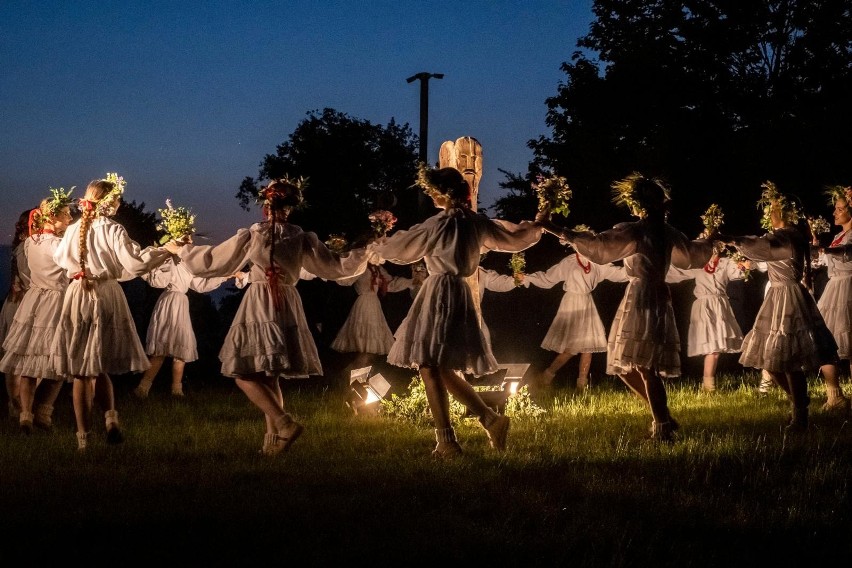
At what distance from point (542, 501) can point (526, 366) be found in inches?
167

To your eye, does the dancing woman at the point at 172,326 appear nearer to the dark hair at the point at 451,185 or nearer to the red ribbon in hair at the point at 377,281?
the red ribbon in hair at the point at 377,281

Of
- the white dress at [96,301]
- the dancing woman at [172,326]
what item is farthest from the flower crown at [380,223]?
the dancing woman at [172,326]

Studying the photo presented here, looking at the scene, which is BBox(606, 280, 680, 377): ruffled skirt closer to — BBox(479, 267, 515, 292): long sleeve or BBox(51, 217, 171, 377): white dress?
BBox(51, 217, 171, 377): white dress

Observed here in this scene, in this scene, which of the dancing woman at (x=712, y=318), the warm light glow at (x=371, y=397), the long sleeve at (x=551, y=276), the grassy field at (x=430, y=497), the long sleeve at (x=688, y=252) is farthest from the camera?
the long sleeve at (x=551, y=276)

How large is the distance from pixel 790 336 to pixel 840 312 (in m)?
2.27

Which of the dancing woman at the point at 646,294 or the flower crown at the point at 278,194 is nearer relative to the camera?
the flower crown at the point at 278,194

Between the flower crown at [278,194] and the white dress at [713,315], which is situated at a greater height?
the flower crown at [278,194]

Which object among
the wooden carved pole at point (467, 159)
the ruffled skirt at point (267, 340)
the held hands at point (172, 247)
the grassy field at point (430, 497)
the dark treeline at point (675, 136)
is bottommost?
the grassy field at point (430, 497)

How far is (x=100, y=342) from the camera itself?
7727 mm

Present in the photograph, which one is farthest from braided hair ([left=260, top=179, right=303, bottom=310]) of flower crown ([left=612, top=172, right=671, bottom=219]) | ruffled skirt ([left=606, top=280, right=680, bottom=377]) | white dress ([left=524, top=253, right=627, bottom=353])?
white dress ([left=524, top=253, right=627, bottom=353])

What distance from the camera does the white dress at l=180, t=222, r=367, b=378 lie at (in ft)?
24.2

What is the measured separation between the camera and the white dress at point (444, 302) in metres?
7.30

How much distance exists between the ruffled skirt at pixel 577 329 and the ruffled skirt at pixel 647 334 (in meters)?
4.78

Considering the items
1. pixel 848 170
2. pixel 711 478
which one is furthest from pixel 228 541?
pixel 848 170
